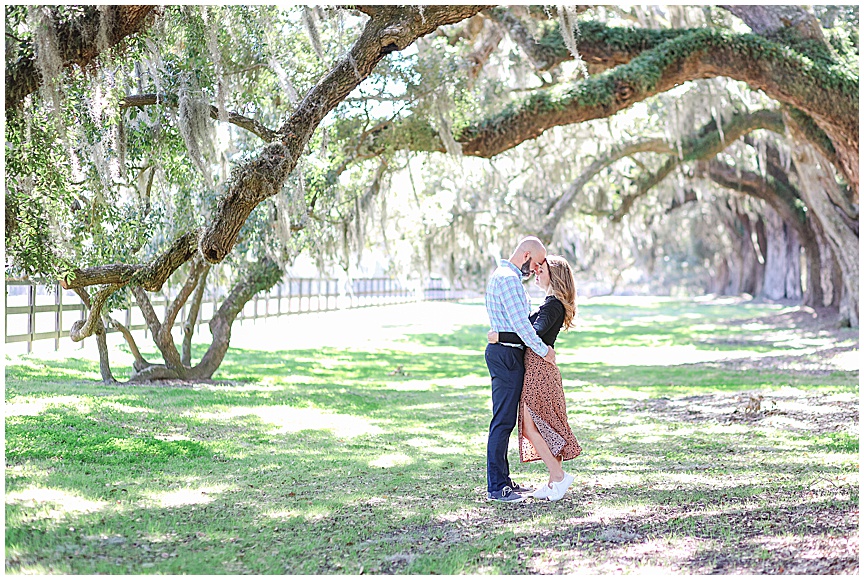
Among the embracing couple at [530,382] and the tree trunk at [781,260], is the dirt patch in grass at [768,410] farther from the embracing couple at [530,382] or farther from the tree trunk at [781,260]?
the tree trunk at [781,260]

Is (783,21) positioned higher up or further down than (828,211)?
higher up

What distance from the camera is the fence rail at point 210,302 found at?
12250mm

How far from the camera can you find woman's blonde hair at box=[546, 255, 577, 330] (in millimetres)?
5133

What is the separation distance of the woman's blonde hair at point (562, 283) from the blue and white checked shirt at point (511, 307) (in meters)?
0.21

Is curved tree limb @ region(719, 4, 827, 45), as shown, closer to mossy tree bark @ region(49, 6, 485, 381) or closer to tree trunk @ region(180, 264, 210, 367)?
mossy tree bark @ region(49, 6, 485, 381)

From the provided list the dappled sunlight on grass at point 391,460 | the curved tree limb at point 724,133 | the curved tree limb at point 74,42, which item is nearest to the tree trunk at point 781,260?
the curved tree limb at point 724,133

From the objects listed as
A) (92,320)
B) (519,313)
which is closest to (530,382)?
(519,313)

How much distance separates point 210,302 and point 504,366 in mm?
16153

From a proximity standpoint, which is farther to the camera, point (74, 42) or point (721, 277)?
point (721, 277)

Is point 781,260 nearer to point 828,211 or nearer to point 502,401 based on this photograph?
point 828,211

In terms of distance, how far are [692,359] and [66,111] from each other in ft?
38.7

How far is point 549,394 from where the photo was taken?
5.10 metres

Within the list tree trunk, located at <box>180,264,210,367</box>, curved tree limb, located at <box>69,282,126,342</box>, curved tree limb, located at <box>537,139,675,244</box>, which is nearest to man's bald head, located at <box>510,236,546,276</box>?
curved tree limb, located at <box>69,282,126,342</box>

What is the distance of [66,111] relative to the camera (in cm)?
575
